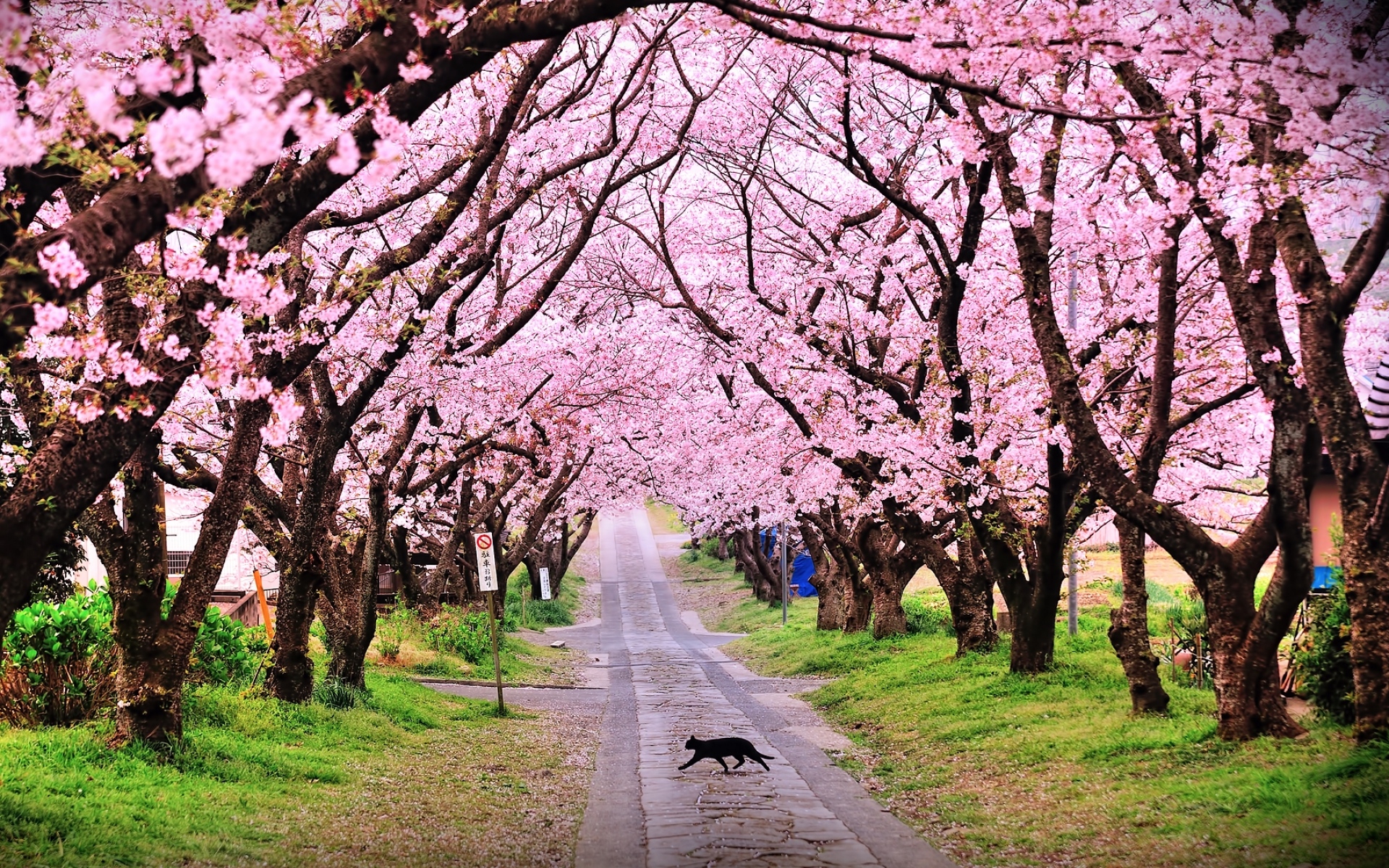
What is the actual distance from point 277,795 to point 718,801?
3939 mm

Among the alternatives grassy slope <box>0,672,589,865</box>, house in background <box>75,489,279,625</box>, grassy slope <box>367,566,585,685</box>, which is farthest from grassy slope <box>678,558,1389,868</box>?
house in background <box>75,489,279,625</box>

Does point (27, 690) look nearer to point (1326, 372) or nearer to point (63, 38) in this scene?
point (63, 38)

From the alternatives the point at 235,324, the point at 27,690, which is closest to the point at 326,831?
the point at 27,690

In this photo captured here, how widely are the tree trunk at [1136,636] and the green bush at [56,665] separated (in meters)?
10.3

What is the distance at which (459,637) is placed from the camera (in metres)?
24.2

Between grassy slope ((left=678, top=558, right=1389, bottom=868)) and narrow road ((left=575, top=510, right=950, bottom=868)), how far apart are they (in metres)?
0.52

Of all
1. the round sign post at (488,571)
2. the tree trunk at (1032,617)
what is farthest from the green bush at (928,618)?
the round sign post at (488,571)

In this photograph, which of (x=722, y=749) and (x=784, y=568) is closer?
(x=722, y=749)

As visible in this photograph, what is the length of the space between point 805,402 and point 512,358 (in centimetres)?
549

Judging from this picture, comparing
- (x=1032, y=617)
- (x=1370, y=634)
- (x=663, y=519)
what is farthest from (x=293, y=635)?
(x=663, y=519)

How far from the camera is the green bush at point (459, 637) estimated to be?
23828 mm

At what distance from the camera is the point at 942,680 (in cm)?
1719

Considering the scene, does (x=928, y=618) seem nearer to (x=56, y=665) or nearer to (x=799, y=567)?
(x=56, y=665)

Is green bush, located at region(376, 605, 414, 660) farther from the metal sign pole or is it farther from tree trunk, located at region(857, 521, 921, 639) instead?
the metal sign pole
